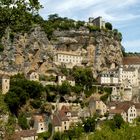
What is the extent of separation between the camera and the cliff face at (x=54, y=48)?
7706cm

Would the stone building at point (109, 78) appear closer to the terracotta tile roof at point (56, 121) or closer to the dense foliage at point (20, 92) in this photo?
the dense foliage at point (20, 92)

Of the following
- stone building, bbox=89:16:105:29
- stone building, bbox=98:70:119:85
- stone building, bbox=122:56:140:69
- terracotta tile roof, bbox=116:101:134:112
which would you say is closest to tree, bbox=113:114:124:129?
terracotta tile roof, bbox=116:101:134:112

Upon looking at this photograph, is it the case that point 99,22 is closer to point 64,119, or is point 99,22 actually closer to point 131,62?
point 131,62

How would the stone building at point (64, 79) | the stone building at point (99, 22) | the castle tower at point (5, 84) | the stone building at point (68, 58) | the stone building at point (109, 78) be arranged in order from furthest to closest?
the stone building at point (99, 22)
the stone building at point (68, 58)
the stone building at point (109, 78)
the stone building at point (64, 79)
the castle tower at point (5, 84)

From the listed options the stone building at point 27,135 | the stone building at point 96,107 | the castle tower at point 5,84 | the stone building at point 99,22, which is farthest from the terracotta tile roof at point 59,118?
the stone building at point 99,22

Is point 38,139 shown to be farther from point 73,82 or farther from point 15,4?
point 15,4

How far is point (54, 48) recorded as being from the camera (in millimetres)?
83875

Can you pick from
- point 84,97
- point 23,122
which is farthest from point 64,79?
point 23,122

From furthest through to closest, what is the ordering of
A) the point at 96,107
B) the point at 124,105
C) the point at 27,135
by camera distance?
the point at 124,105, the point at 96,107, the point at 27,135

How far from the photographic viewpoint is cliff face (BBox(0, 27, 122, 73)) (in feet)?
253

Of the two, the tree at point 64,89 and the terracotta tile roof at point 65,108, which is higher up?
the tree at point 64,89

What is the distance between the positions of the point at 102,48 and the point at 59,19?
14327mm

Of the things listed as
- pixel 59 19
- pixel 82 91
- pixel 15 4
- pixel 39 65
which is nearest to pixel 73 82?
pixel 82 91

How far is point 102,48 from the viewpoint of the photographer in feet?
289
